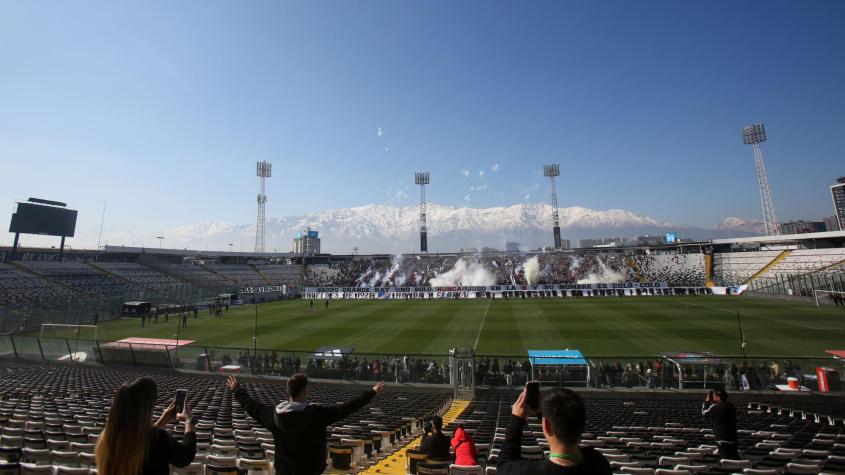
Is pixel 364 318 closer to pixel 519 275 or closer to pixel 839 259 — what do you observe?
pixel 519 275

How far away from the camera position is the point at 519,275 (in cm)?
8706

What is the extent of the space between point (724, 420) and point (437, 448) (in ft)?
14.9

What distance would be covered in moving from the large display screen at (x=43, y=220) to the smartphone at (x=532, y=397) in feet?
284

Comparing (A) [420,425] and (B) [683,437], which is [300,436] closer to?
(A) [420,425]

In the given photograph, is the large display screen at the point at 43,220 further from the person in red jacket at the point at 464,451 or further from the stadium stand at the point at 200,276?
the person in red jacket at the point at 464,451

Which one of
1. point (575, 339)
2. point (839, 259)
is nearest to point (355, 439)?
point (575, 339)

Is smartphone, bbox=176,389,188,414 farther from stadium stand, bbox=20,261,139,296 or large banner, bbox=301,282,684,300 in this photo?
stadium stand, bbox=20,261,139,296

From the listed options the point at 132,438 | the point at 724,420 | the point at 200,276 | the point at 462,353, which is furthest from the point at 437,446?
→ the point at 200,276

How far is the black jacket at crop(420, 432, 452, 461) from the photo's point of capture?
6.10 m

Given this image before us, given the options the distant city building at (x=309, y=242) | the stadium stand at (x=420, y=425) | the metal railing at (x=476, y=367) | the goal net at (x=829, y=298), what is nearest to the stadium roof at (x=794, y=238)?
the goal net at (x=829, y=298)

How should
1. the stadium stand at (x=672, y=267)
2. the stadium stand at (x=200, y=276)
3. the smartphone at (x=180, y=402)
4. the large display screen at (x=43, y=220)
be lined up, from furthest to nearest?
the stadium stand at (x=200, y=276), the stadium stand at (x=672, y=267), the large display screen at (x=43, y=220), the smartphone at (x=180, y=402)

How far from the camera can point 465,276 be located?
295ft

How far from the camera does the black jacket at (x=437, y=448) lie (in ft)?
20.0

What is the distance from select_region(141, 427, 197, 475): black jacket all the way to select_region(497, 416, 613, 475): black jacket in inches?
91.1
